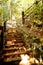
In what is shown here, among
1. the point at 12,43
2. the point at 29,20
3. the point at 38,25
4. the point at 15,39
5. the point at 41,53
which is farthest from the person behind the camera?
the point at 29,20

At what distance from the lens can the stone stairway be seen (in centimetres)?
780

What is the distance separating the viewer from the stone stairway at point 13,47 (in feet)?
25.6

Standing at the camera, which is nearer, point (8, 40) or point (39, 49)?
point (39, 49)

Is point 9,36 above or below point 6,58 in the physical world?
above

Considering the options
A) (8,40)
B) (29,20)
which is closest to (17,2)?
(29,20)

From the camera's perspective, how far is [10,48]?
849cm

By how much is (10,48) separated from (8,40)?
1316 mm

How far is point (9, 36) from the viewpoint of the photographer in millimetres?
10430

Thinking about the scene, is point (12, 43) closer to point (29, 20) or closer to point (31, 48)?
point (31, 48)

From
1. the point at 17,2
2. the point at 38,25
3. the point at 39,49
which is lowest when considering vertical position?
the point at 39,49

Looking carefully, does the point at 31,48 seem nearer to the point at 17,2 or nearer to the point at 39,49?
the point at 39,49

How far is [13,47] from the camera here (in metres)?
8.81

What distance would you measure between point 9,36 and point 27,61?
356cm

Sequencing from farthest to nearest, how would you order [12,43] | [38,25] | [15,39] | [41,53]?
[38,25], [15,39], [12,43], [41,53]
